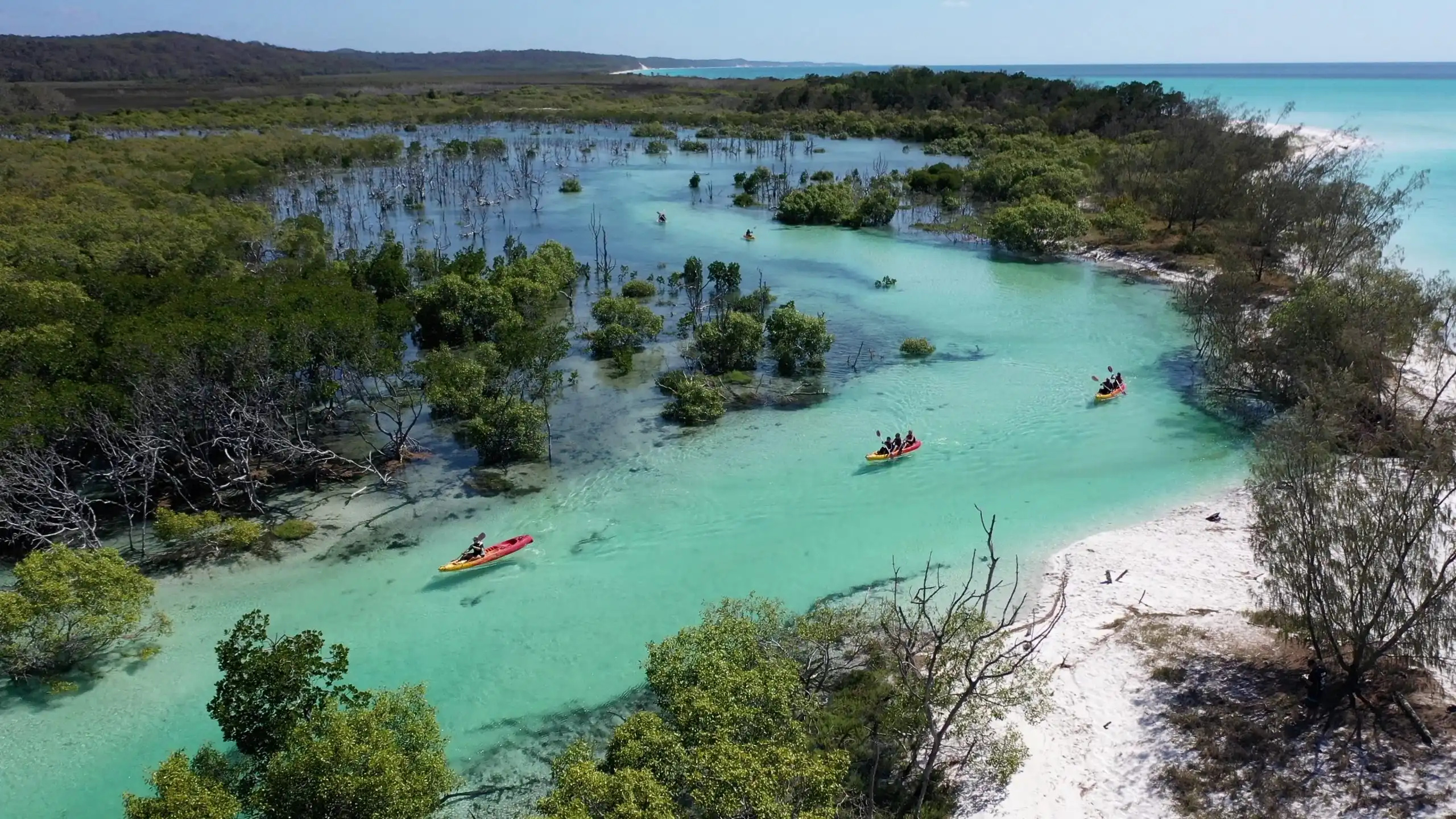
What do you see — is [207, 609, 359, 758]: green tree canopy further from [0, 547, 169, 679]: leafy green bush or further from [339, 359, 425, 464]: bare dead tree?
[339, 359, 425, 464]: bare dead tree

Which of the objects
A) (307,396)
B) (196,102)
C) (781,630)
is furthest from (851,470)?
(196,102)

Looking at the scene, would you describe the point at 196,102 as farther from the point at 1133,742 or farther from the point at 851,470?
the point at 1133,742

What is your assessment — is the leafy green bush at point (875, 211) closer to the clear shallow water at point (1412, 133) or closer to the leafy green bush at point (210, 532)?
the clear shallow water at point (1412, 133)

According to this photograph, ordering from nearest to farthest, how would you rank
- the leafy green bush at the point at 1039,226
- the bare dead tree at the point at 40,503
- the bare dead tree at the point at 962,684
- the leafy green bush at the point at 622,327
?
the bare dead tree at the point at 962,684, the bare dead tree at the point at 40,503, the leafy green bush at the point at 622,327, the leafy green bush at the point at 1039,226

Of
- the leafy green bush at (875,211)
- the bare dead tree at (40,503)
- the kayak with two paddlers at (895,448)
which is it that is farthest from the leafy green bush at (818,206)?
the bare dead tree at (40,503)

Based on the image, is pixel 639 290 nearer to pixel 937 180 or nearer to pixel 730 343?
pixel 730 343

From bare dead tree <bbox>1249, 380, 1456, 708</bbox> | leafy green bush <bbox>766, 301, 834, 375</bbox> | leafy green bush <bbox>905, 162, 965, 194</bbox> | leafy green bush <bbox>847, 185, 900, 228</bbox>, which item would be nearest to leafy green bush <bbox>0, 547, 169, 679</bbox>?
leafy green bush <bbox>766, 301, 834, 375</bbox>
